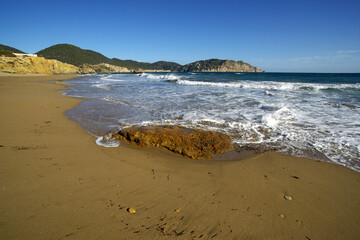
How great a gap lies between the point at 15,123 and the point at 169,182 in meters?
5.44

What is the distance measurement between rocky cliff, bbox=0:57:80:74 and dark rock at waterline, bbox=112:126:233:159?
46543 mm

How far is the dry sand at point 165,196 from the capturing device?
6.17ft

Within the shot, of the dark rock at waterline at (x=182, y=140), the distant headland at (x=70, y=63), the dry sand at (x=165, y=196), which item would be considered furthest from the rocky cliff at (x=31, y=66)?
the dry sand at (x=165, y=196)

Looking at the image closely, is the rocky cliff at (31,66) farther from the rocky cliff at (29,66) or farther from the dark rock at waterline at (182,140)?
the dark rock at waterline at (182,140)

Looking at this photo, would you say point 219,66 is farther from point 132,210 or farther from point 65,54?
point 132,210

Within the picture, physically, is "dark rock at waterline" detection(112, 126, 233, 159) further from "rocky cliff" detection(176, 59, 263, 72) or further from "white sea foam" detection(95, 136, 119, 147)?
"rocky cliff" detection(176, 59, 263, 72)

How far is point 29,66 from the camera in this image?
4288 centimetres

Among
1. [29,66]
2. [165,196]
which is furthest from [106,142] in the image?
[29,66]

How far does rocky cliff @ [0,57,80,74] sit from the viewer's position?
36906mm

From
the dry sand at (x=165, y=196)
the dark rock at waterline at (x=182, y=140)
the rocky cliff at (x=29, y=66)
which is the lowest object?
the dry sand at (x=165, y=196)

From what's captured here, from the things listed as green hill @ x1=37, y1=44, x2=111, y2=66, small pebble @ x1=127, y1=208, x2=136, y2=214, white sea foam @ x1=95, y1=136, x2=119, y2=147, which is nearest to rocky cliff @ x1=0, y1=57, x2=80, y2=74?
white sea foam @ x1=95, y1=136, x2=119, y2=147

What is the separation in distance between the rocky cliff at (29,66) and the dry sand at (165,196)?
154 ft

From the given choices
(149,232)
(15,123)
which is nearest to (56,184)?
(149,232)

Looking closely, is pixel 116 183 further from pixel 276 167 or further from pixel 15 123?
pixel 15 123
